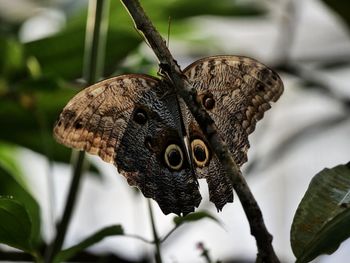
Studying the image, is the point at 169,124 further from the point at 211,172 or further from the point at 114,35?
the point at 114,35

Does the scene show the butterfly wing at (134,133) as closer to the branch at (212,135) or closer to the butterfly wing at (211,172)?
the butterfly wing at (211,172)

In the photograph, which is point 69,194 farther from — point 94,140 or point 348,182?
point 348,182

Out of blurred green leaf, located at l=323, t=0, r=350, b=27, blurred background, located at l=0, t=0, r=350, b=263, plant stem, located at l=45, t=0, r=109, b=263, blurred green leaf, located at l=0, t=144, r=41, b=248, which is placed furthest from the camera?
blurred green leaf, located at l=323, t=0, r=350, b=27

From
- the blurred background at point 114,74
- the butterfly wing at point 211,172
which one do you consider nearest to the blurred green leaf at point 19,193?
the blurred background at point 114,74

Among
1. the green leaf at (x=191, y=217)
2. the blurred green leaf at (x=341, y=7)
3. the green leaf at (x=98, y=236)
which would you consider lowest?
the green leaf at (x=98, y=236)

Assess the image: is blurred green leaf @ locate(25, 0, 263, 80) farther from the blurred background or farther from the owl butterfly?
the owl butterfly

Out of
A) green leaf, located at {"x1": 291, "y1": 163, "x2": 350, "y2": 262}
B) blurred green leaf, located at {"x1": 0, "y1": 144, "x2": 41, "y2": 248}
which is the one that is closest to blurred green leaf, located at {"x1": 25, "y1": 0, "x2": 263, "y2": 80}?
blurred green leaf, located at {"x1": 0, "y1": 144, "x2": 41, "y2": 248}

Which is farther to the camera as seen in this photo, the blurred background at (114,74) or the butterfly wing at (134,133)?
the blurred background at (114,74)
